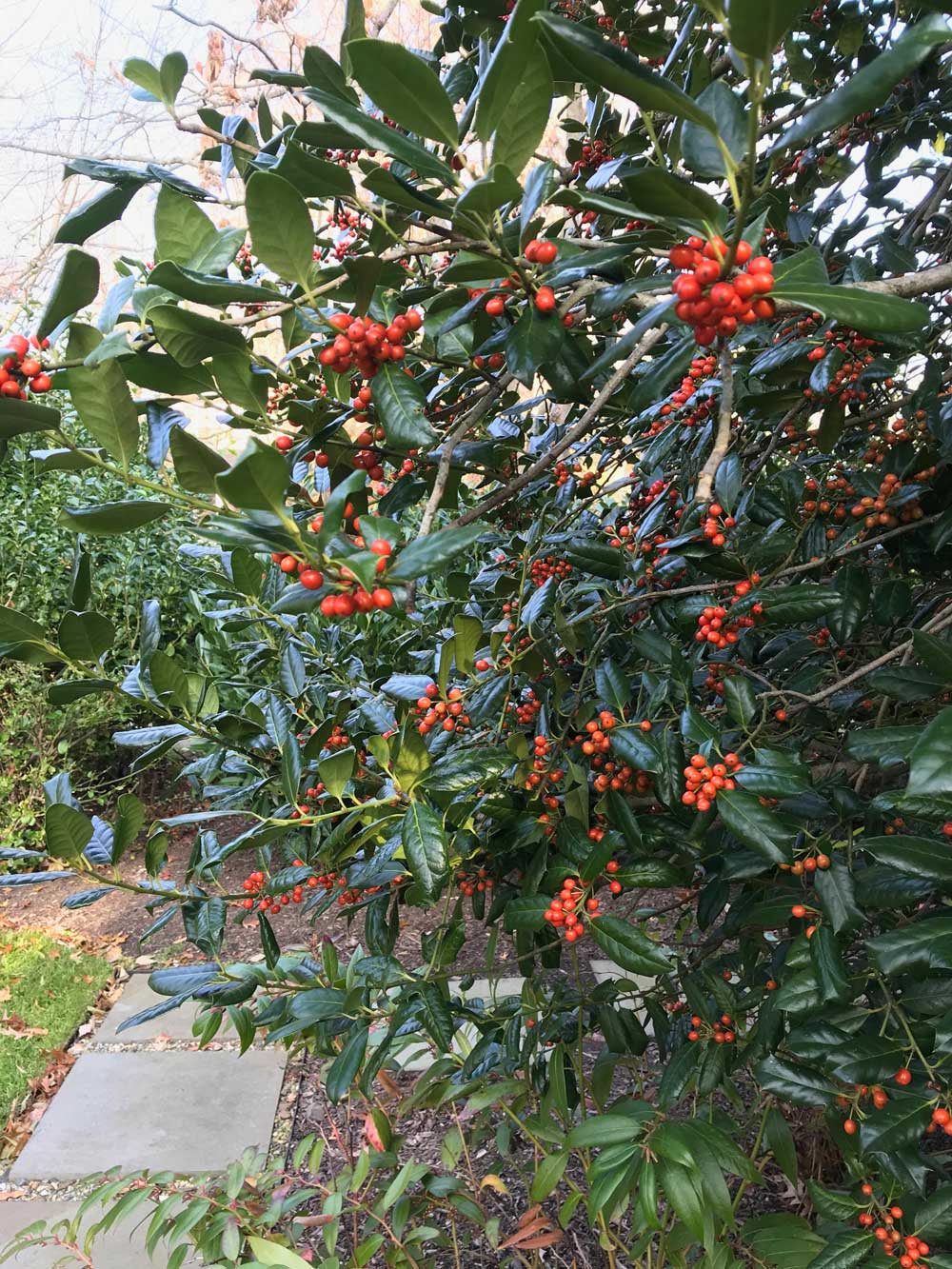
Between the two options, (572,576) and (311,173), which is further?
(572,576)

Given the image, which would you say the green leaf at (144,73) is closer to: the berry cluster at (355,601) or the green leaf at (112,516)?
the green leaf at (112,516)

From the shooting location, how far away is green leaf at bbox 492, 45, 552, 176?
2.35 ft

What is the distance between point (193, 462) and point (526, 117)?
1.41 feet

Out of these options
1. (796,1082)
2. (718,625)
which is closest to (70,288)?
(718,625)

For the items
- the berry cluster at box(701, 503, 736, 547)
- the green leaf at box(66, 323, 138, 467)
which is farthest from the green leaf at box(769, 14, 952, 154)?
the berry cluster at box(701, 503, 736, 547)

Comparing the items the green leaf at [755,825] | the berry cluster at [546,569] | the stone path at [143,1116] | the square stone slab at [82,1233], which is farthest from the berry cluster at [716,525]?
the square stone slab at [82,1233]

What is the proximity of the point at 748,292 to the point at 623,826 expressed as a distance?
0.89 meters

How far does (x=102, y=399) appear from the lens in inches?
33.8

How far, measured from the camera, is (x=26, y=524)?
471 centimetres

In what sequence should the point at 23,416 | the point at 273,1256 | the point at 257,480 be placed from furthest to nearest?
the point at 273,1256
the point at 23,416
the point at 257,480

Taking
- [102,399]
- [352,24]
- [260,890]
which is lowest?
[260,890]

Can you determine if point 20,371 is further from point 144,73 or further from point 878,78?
point 878,78

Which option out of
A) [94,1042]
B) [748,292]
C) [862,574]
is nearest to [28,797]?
[94,1042]

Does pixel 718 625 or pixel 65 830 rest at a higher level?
pixel 718 625
